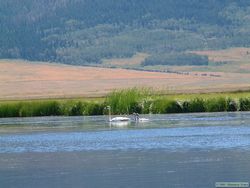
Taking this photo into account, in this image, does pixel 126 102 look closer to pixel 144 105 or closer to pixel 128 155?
pixel 144 105

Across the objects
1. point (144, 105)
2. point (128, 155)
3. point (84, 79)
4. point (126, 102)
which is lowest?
point (128, 155)

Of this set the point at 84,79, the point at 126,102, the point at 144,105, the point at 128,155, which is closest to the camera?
the point at 128,155

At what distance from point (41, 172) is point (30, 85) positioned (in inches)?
4703

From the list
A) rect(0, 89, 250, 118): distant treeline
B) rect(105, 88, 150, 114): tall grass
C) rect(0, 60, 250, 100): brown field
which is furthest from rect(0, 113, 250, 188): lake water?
rect(0, 60, 250, 100): brown field

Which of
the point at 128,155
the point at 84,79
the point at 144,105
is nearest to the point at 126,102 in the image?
the point at 144,105

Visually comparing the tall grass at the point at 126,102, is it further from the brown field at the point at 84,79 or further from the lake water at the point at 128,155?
the brown field at the point at 84,79

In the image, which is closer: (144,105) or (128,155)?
(128,155)

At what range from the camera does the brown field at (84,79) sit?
138 meters

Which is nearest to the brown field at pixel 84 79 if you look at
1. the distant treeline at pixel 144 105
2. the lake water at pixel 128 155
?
the distant treeline at pixel 144 105

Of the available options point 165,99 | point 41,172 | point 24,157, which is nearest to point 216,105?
point 165,99

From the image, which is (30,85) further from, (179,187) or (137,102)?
(179,187)

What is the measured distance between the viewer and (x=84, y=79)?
15925 centimetres

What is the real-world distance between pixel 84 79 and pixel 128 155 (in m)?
124

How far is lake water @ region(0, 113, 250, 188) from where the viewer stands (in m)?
28.9
